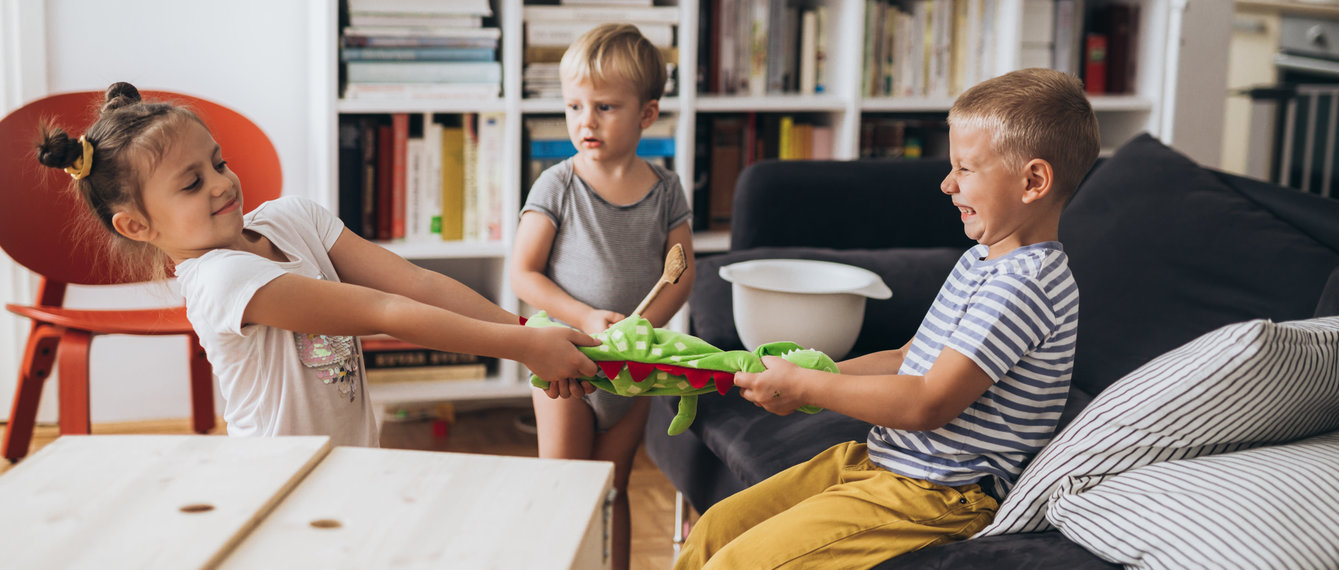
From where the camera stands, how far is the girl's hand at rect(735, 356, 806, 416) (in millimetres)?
1213

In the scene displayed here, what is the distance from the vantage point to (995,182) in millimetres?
1191

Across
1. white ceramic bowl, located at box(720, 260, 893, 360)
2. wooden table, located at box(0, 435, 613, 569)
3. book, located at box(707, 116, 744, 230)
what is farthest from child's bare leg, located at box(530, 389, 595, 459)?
book, located at box(707, 116, 744, 230)

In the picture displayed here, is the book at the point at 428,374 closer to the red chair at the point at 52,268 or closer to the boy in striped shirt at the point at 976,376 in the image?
the red chair at the point at 52,268

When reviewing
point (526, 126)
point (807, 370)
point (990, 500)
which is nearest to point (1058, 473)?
point (990, 500)

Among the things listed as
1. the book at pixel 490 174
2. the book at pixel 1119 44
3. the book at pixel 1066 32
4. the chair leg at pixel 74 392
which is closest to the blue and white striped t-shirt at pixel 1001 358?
the book at pixel 490 174

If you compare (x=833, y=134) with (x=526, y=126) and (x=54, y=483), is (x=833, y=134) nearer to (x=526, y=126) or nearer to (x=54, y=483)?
(x=526, y=126)

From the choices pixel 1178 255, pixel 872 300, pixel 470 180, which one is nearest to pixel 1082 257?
pixel 1178 255

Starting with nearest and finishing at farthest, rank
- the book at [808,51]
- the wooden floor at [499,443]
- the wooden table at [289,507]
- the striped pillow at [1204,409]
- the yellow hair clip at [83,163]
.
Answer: the wooden table at [289,507]
the striped pillow at [1204,409]
the yellow hair clip at [83,163]
the wooden floor at [499,443]
the book at [808,51]

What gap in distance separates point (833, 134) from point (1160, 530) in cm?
192

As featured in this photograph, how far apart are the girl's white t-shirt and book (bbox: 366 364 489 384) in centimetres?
128

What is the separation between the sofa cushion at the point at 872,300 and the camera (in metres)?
1.90

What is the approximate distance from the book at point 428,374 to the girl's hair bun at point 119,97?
4.71 feet

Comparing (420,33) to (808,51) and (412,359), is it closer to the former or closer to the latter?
(412,359)

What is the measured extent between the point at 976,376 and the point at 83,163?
103 cm
